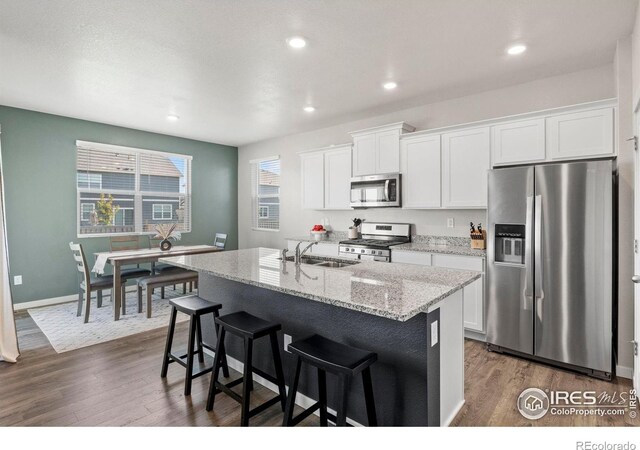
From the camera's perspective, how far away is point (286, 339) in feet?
8.13

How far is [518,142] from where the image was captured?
341 centimetres

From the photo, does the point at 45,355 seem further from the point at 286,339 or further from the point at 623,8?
the point at 623,8

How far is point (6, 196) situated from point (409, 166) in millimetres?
5178

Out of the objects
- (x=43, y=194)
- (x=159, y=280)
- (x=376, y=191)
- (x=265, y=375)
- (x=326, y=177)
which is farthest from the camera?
(x=326, y=177)

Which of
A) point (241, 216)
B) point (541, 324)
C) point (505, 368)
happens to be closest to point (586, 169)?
point (541, 324)

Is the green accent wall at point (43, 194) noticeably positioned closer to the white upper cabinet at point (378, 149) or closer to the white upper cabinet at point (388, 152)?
the white upper cabinet at point (378, 149)

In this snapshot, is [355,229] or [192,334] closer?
[192,334]

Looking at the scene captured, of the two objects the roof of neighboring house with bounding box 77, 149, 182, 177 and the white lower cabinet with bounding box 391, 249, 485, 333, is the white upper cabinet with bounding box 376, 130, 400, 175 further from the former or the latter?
the roof of neighboring house with bounding box 77, 149, 182, 177

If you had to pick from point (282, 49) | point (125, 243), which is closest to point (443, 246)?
point (282, 49)

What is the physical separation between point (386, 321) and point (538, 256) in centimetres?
185

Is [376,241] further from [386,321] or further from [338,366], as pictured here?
[338,366]

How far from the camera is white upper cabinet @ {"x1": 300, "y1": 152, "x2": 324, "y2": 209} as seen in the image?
5.30 m

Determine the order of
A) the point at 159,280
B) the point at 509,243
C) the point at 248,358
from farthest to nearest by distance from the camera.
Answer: the point at 159,280 → the point at 509,243 → the point at 248,358

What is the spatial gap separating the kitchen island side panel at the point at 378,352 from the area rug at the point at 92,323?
79.6 inches
